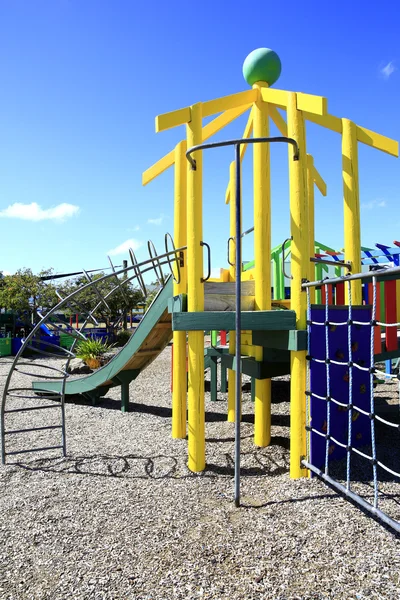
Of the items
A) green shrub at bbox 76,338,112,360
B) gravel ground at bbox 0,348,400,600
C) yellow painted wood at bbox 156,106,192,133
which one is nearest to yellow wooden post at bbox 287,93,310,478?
gravel ground at bbox 0,348,400,600

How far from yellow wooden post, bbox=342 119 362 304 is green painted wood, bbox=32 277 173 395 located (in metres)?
2.20

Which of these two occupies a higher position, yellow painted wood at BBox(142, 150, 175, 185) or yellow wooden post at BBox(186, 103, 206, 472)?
yellow painted wood at BBox(142, 150, 175, 185)

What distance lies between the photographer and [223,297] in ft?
Answer: 14.7

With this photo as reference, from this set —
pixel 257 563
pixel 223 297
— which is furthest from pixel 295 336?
pixel 257 563

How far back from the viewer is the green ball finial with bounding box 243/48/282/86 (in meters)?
4.95

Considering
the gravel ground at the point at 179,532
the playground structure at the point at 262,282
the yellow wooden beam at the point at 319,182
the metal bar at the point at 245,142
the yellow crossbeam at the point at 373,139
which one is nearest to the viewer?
the gravel ground at the point at 179,532

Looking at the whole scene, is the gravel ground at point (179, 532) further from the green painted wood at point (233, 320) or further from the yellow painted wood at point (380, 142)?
the yellow painted wood at point (380, 142)

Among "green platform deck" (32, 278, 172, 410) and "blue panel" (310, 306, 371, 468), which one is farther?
"green platform deck" (32, 278, 172, 410)

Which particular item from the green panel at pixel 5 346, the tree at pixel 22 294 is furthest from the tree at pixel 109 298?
the green panel at pixel 5 346

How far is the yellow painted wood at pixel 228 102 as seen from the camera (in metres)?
4.50

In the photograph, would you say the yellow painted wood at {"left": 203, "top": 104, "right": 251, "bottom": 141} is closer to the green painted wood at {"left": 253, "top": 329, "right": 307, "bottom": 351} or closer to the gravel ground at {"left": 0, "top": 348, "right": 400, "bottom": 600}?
the green painted wood at {"left": 253, "top": 329, "right": 307, "bottom": 351}

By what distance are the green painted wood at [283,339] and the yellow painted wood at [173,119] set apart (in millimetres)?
2311

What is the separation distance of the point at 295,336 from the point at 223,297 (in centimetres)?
90

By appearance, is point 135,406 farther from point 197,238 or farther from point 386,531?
point 386,531
